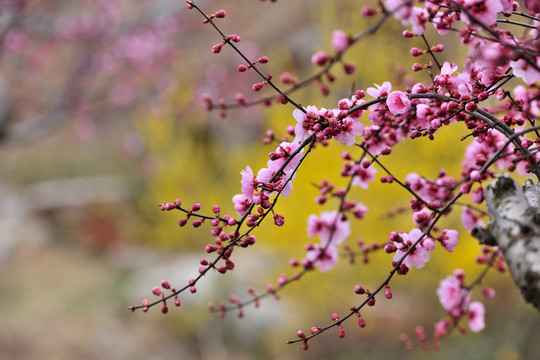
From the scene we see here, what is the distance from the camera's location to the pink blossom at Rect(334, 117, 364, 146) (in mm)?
1092

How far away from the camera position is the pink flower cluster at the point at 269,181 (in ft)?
3.44

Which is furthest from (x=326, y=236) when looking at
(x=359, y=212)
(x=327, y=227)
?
(x=359, y=212)

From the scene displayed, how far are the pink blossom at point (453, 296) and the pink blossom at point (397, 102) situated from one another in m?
0.75

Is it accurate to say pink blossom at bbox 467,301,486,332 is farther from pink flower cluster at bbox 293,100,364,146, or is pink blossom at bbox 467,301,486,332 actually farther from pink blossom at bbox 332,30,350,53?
pink blossom at bbox 332,30,350,53

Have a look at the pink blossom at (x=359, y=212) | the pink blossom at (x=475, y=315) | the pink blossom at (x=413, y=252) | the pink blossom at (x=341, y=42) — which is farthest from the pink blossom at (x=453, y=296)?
the pink blossom at (x=341, y=42)

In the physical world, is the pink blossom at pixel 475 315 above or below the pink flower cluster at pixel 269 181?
below

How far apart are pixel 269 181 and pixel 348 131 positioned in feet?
0.75

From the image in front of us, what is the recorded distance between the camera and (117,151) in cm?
1237

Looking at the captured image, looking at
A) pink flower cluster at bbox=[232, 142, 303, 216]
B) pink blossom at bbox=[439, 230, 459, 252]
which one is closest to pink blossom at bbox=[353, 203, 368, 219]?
pink blossom at bbox=[439, 230, 459, 252]

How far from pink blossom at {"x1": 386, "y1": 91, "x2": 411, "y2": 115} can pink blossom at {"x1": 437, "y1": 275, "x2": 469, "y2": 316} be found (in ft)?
2.48

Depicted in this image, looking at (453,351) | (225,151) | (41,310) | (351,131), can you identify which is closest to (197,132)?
(225,151)

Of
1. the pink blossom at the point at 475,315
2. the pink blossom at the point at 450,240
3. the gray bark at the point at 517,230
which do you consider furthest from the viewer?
the pink blossom at the point at 475,315

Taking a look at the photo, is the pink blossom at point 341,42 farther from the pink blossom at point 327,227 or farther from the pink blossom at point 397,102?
the pink blossom at point 327,227

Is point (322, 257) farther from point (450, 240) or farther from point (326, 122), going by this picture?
point (326, 122)
